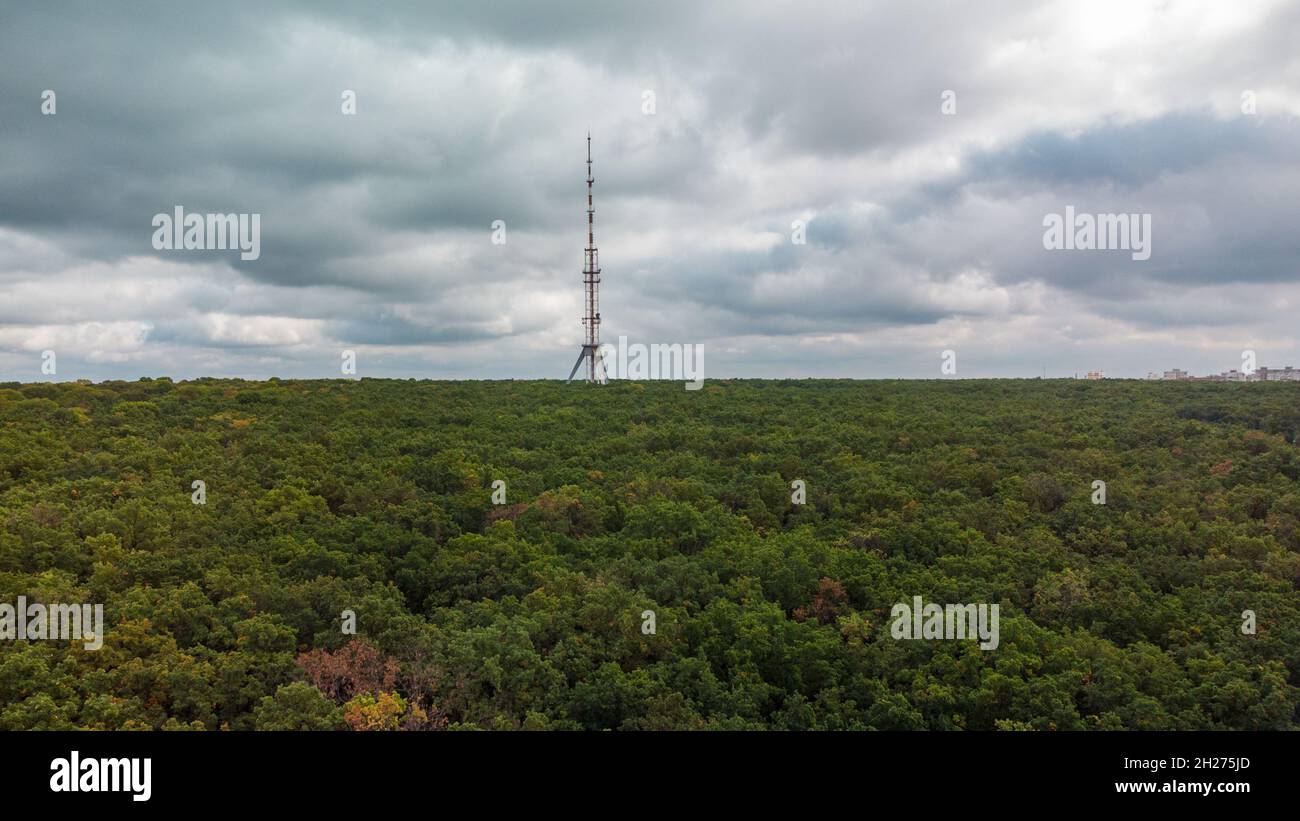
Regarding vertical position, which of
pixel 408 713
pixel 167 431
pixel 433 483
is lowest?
pixel 408 713

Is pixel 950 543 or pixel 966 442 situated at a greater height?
pixel 966 442

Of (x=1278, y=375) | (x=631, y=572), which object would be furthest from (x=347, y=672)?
(x=1278, y=375)

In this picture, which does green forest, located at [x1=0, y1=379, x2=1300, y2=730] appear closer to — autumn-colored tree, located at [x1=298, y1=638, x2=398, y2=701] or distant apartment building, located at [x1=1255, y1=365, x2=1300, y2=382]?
autumn-colored tree, located at [x1=298, y1=638, x2=398, y2=701]

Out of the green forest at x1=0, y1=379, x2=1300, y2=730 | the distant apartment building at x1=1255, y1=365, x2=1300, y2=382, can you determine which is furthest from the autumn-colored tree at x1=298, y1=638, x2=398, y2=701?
the distant apartment building at x1=1255, y1=365, x2=1300, y2=382

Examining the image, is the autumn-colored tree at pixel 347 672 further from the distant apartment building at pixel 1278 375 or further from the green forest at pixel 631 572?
the distant apartment building at pixel 1278 375

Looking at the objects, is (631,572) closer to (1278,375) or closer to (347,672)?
(347,672)

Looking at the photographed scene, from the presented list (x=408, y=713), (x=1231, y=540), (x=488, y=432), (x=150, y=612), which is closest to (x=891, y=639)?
(x=408, y=713)

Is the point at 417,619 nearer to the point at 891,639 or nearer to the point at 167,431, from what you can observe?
the point at 891,639

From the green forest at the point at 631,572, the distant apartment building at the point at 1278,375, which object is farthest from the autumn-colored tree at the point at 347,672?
the distant apartment building at the point at 1278,375
